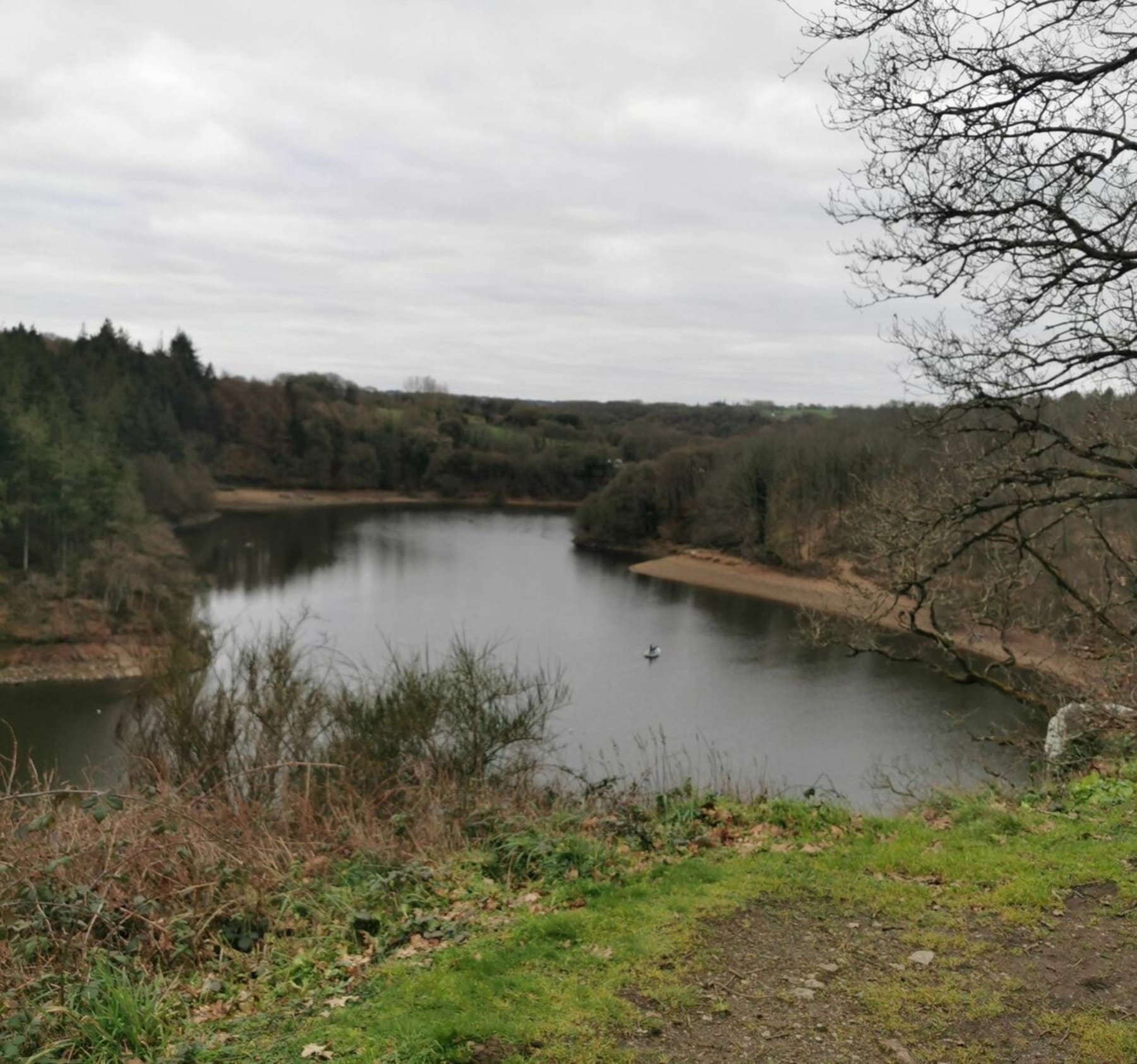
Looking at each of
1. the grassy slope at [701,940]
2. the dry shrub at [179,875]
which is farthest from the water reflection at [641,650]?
the grassy slope at [701,940]

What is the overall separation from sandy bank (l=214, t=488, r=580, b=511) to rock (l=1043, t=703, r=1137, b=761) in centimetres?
5945

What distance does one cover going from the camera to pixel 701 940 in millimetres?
3395

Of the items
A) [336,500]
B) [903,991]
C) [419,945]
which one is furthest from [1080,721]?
[336,500]

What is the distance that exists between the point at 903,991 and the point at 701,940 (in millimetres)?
709

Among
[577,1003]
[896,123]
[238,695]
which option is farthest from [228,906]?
[238,695]

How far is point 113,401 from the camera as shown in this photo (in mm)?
48125

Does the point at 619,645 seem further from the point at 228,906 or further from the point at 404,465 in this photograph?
the point at 404,465

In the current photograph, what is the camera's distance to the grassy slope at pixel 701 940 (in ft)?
9.04

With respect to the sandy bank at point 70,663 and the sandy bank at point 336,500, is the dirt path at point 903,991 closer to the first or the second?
the sandy bank at point 70,663

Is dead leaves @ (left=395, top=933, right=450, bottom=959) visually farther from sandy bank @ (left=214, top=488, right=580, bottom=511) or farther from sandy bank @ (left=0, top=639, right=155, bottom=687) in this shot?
sandy bank @ (left=214, top=488, right=580, bottom=511)

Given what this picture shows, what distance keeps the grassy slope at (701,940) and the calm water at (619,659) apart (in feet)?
6.88

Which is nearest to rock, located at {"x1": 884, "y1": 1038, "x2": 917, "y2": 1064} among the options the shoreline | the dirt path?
the dirt path

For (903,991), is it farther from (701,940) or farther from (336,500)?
(336,500)

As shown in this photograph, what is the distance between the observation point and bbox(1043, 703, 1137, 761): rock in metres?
5.87
